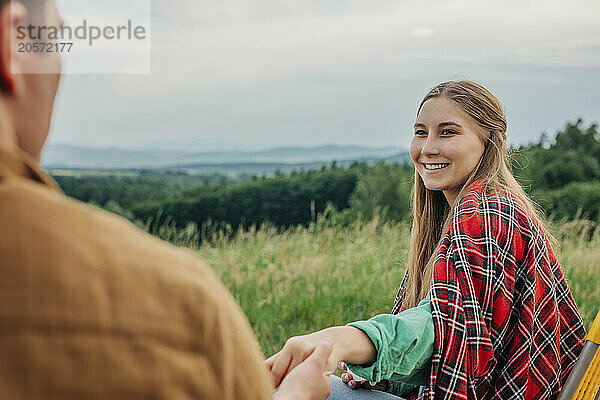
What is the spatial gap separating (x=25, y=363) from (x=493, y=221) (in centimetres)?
119

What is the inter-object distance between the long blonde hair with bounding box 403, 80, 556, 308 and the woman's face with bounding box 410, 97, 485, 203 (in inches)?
0.8

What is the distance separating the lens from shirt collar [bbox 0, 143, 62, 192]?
1.94 ft

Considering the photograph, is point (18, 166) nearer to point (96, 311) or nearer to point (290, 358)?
point (96, 311)

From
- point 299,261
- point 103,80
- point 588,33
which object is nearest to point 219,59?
A: point 103,80

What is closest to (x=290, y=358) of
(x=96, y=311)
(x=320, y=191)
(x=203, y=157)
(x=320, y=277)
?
(x=96, y=311)

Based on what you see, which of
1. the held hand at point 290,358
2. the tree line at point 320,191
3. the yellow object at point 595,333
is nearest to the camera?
the held hand at point 290,358

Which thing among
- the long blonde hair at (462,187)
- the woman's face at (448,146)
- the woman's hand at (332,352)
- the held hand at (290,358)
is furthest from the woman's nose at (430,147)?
the held hand at (290,358)

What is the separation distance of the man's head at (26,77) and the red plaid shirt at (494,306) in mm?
988

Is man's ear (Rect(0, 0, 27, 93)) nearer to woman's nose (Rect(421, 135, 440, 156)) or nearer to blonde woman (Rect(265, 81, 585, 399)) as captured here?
blonde woman (Rect(265, 81, 585, 399))

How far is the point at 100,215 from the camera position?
2.02 feet

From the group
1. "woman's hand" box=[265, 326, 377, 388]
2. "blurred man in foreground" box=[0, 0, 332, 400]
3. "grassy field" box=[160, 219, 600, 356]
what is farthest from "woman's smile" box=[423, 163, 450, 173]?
"grassy field" box=[160, 219, 600, 356]

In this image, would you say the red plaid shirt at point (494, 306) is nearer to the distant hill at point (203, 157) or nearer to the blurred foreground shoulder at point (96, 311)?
the blurred foreground shoulder at point (96, 311)

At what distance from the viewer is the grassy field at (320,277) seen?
391 centimetres

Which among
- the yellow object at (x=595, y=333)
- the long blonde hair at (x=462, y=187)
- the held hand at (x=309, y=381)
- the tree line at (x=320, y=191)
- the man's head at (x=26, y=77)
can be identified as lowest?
the tree line at (x=320, y=191)
